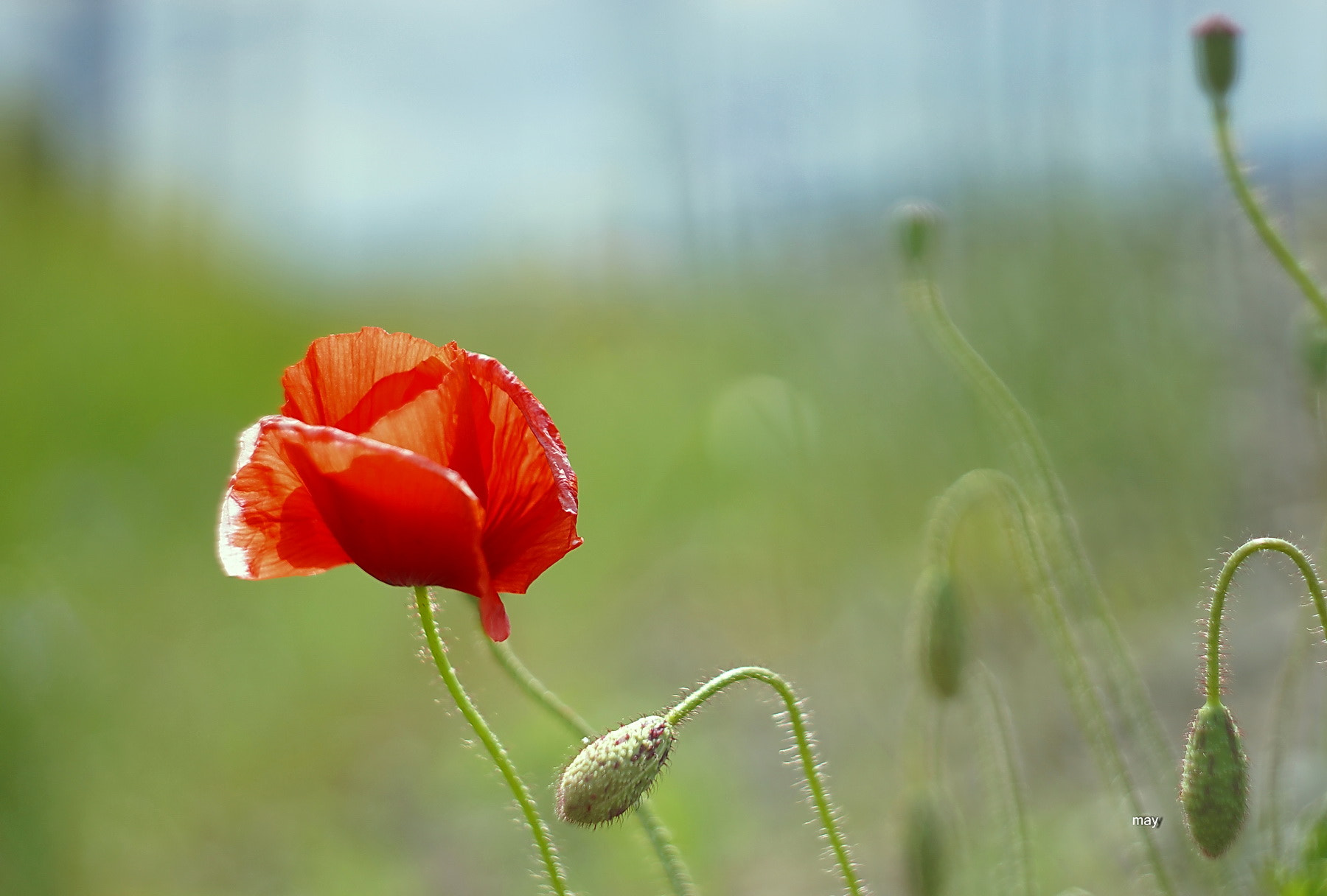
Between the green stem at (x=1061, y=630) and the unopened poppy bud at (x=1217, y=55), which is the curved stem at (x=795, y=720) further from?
the unopened poppy bud at (x=1217, y=55)

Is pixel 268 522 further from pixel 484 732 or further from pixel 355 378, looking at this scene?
pixel 484 732

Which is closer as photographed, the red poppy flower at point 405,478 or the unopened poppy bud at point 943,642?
the red poppy flower at point 405,478

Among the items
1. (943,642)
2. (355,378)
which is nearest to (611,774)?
(355,378)

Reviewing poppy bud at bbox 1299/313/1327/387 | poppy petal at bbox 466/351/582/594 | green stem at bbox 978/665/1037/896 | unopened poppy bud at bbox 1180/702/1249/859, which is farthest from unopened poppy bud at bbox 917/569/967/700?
poppy petal at bbox 466/351/582/594

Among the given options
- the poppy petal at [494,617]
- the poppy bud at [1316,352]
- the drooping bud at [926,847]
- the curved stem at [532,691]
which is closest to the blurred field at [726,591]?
the drooping bud at [926,847]

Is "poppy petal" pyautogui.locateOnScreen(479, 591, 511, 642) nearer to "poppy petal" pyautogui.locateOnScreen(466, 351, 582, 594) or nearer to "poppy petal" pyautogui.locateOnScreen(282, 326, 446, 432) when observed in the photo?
"poppy petal" pyautogui.locateOnScreen(466, 351, 582, 594)

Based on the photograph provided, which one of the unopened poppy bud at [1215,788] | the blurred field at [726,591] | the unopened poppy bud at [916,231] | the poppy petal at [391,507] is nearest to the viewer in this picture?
the poppy petal at [391,507]

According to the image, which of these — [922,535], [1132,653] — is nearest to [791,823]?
[1132,653]
